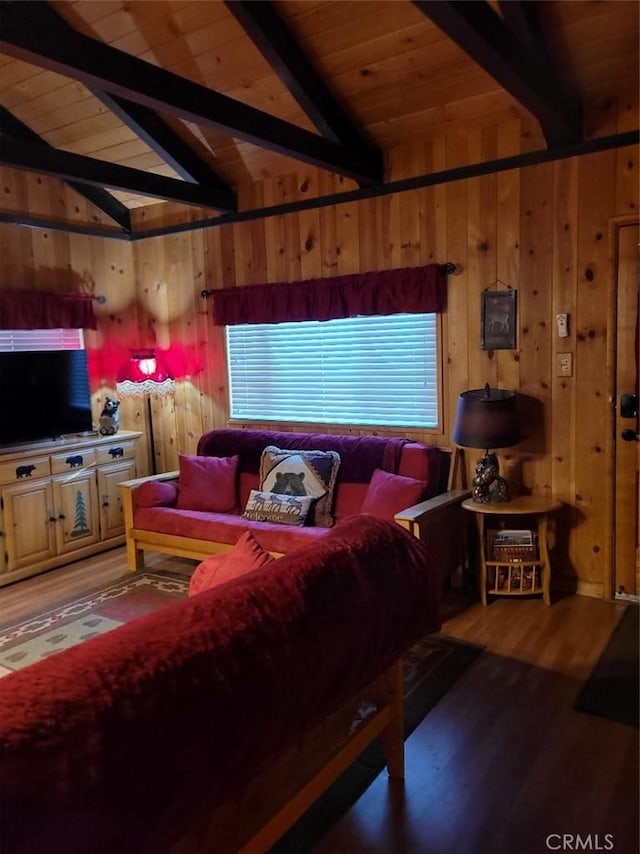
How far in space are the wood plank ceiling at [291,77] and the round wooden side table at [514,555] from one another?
1.95 meters

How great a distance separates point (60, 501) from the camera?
4.48m

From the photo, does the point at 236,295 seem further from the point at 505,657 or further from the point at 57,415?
the point at 505,657

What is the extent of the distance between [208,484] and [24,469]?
1.19 metres

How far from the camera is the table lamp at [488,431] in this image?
344 cm

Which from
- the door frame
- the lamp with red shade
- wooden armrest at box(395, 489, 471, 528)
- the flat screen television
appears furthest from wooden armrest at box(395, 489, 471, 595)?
the flat screen television

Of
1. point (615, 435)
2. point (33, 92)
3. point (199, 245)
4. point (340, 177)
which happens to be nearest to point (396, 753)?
point (615, 435)

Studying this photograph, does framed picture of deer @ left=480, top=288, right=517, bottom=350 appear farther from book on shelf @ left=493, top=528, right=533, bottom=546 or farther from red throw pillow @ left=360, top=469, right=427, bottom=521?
book on shelf @ left=493, top=528, right=533, bottom=546

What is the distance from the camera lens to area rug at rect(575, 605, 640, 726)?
2.50 metres

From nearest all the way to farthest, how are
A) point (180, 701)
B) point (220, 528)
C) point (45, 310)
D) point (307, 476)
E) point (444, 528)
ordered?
point (180, 701) < point (444, 528) < point (220, 528) < point (307, 476) < point (45, 310)

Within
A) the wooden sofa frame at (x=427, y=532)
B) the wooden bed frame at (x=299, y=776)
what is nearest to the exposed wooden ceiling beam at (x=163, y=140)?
the wooden sofa frame at (x=427, y=532)

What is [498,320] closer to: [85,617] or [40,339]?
[85,617]

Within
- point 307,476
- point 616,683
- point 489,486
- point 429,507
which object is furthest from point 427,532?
point 616,683

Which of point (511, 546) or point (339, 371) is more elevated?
point (339, 371)

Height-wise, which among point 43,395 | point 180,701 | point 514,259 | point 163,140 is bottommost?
point 180,701
